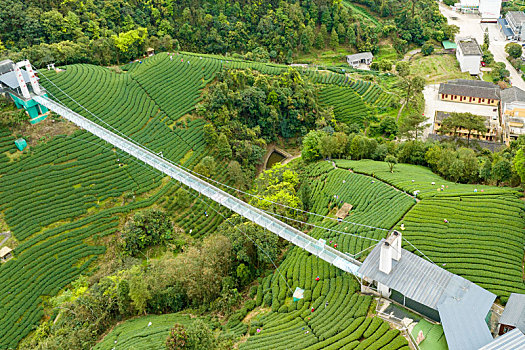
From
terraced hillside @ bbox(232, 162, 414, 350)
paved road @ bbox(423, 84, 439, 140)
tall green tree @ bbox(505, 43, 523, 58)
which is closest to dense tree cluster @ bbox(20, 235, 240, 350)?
terraced hillside @ bbox(232, 162, 414, 350)

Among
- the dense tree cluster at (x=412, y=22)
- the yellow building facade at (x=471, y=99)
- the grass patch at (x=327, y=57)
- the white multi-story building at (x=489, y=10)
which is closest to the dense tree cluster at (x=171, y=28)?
the grass patch at (x=327, y=57)

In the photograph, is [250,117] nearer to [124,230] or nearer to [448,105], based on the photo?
[124,230]

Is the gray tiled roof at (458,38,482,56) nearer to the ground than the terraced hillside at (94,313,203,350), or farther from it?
farther from it

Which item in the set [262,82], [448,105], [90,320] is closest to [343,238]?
[90,320]

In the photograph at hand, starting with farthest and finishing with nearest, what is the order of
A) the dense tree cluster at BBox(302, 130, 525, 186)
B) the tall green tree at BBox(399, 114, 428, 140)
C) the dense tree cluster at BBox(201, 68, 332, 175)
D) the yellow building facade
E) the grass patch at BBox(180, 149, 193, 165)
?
the yellow building facade < the tall green tree at BBox(399, 114, 428, 140) < the dense tree cluster at BBox(201, 68, 332, 175) < the grass patch at BBox(180, 149, 193, 165) < the dense tree cluster at BBox(302, 130, 525, 186)

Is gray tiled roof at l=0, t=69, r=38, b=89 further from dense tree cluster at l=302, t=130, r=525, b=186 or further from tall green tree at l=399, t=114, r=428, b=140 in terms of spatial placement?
tall green tree at l=399, t=114, r=428, b=140

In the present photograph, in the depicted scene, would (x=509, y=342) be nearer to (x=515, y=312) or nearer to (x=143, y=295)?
(x=515, y=312)

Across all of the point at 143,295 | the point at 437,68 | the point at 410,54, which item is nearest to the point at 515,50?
the point at 437,68
